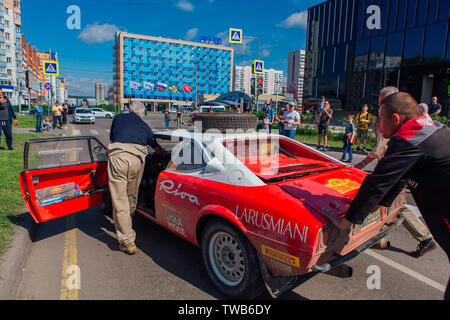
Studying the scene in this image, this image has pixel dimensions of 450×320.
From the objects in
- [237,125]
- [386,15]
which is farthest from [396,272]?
[386,15]

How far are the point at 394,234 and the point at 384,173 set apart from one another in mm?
2922

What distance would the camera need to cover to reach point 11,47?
80.9 metres

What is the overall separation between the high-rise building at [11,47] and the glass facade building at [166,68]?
29.6 metres

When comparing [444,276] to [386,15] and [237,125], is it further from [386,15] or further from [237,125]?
[386,15]

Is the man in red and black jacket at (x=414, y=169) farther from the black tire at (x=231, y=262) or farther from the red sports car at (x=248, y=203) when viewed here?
the black tire at (x=231, y=262)

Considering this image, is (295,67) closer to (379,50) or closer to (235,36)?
(379,50)

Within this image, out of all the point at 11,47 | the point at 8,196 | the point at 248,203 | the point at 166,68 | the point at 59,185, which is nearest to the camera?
the point at 248,203

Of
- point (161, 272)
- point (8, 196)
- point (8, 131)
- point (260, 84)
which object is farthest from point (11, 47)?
point (161, 272)

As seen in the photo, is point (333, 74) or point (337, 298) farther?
point (333, 74)

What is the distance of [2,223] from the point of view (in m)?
4.33

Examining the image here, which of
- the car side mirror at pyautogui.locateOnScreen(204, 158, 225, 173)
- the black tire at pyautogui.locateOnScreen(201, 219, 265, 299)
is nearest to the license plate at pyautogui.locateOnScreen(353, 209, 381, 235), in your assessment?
the black tire at pyautogui.locateOnScreen(201, 219, 265, 299)

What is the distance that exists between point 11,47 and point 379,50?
294ft

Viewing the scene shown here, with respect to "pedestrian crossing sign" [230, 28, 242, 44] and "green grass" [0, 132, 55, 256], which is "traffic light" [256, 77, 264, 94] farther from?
"green grass" [0, 132, 55, 256]

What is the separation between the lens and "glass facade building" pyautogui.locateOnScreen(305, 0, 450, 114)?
25016 mm
